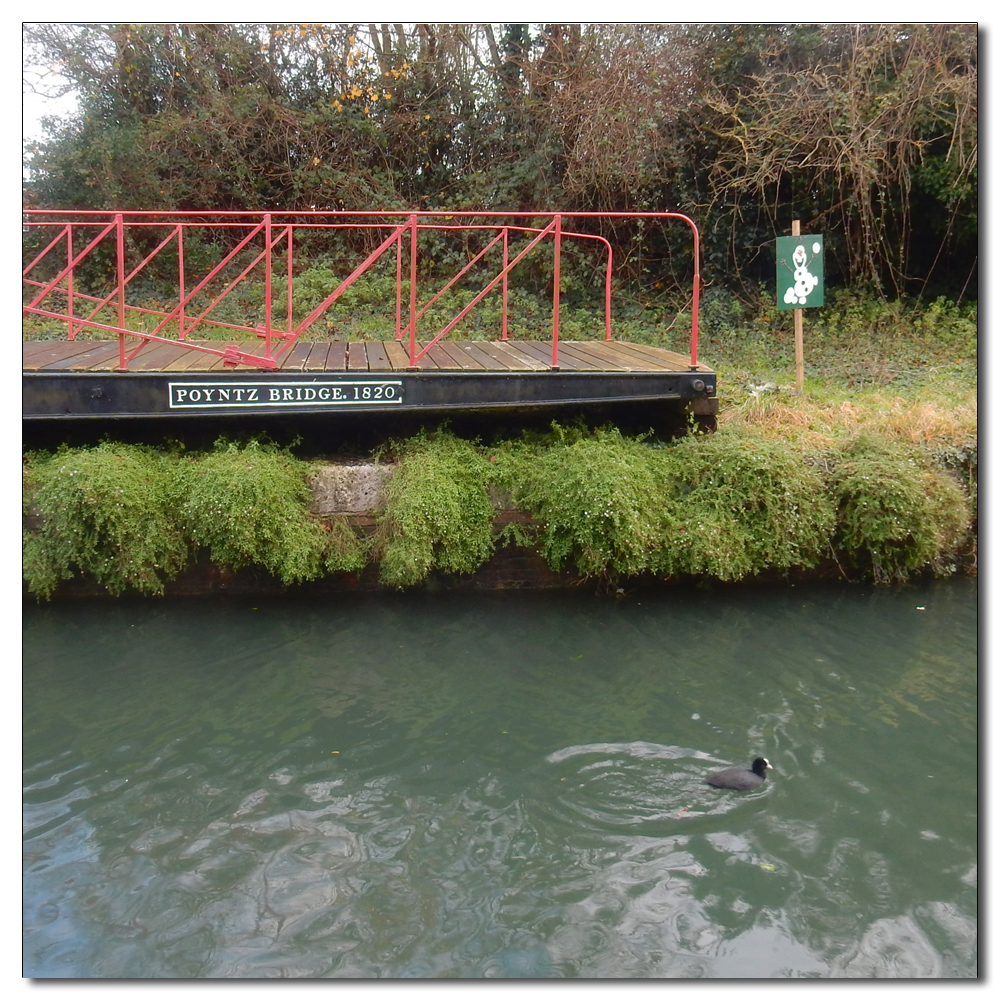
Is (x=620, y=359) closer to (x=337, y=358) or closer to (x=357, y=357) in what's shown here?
(x=357, y=357)

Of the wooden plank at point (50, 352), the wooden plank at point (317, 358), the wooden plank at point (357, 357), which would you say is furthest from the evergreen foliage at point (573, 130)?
the wooden plank at point (317, 358)

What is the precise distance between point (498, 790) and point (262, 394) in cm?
338

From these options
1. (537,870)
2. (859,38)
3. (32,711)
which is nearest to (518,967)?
(537,870)

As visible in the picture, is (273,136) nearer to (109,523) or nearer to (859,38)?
(859,38)

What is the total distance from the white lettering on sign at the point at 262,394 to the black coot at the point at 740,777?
12.1 ft

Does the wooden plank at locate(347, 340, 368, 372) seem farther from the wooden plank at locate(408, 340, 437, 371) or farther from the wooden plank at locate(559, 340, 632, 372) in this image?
the wooden plank at locate(559, 340, 632, 372)

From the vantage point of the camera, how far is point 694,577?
708 centimetres

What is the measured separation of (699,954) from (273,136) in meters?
13.1

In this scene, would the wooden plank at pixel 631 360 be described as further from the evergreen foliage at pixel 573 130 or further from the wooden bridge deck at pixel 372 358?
the evergreen foliage at pixel 573 130

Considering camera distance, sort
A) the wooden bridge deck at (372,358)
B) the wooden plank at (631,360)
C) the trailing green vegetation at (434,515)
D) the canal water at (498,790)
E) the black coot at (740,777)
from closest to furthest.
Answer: the canal water at (498,790) < the black coot at (740,777) < the trailing green vegetation at (434,515) < the wooden bridge deck at (372,358) < the wooden plank at (631,360)

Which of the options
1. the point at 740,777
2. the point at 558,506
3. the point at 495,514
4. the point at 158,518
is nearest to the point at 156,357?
the point at 158,518

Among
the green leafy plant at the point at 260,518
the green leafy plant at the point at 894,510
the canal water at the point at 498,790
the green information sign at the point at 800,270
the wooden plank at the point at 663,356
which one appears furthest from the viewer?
the green information sign at the point at 800,270

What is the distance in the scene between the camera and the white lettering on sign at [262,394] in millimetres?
6262

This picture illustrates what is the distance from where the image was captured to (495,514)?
22.2 ft
